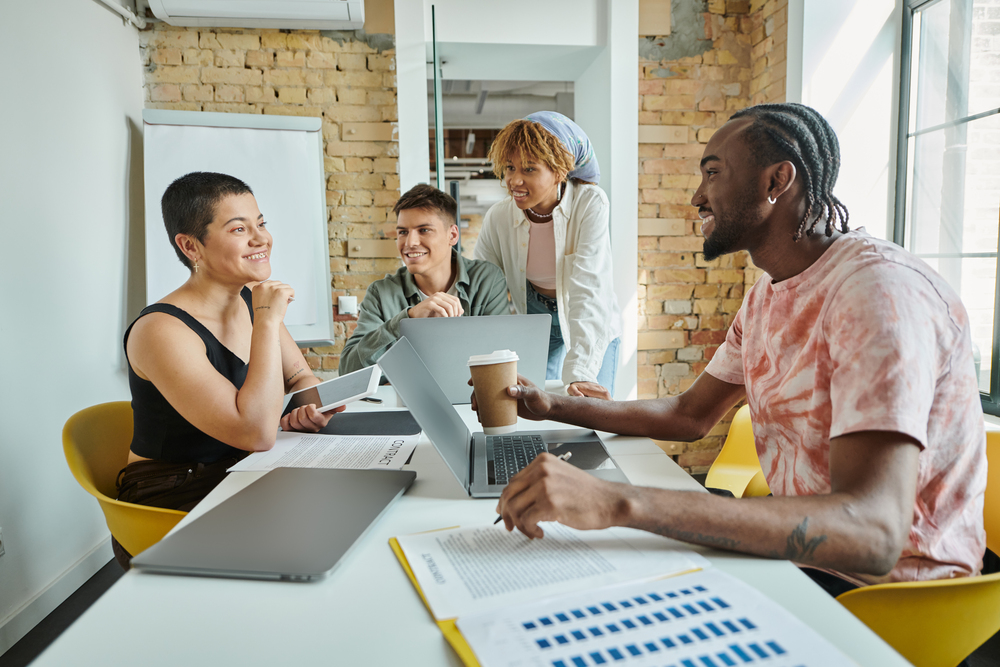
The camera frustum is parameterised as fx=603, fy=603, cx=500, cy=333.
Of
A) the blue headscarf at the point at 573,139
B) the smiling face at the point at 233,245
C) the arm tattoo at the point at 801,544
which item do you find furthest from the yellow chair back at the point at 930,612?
the blue headscarf at the point at 573,139

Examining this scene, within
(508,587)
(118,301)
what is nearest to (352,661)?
(508,587)

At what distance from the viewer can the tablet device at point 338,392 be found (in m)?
1.35

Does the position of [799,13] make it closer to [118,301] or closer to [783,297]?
[783,297]

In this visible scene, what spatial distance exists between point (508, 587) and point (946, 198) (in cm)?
275

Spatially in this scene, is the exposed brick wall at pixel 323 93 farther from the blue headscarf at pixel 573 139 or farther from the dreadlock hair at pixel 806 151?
the dreadlock hair at pixel 806 151

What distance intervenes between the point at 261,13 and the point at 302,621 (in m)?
3.00

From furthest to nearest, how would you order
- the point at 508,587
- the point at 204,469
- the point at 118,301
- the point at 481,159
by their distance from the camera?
the point at 481,159 → the point at 118,301 → the point at 204,469 → the point at 508,587

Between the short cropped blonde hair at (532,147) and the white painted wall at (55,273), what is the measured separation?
65.9 inches

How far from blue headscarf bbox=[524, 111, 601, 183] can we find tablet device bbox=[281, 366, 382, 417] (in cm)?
120

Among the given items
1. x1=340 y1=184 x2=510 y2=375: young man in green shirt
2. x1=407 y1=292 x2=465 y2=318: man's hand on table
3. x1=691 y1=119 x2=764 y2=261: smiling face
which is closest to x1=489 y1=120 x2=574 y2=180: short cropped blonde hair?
x1=340 y1=184 x2=510 y2=375: young man in green shirt

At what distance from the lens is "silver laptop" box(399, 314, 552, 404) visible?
151cm

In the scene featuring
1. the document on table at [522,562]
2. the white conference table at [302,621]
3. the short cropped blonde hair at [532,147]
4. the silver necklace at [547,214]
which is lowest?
the white conference table at [302,621]

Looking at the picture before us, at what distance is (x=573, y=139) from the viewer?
7.40ft

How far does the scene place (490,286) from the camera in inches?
89.9
